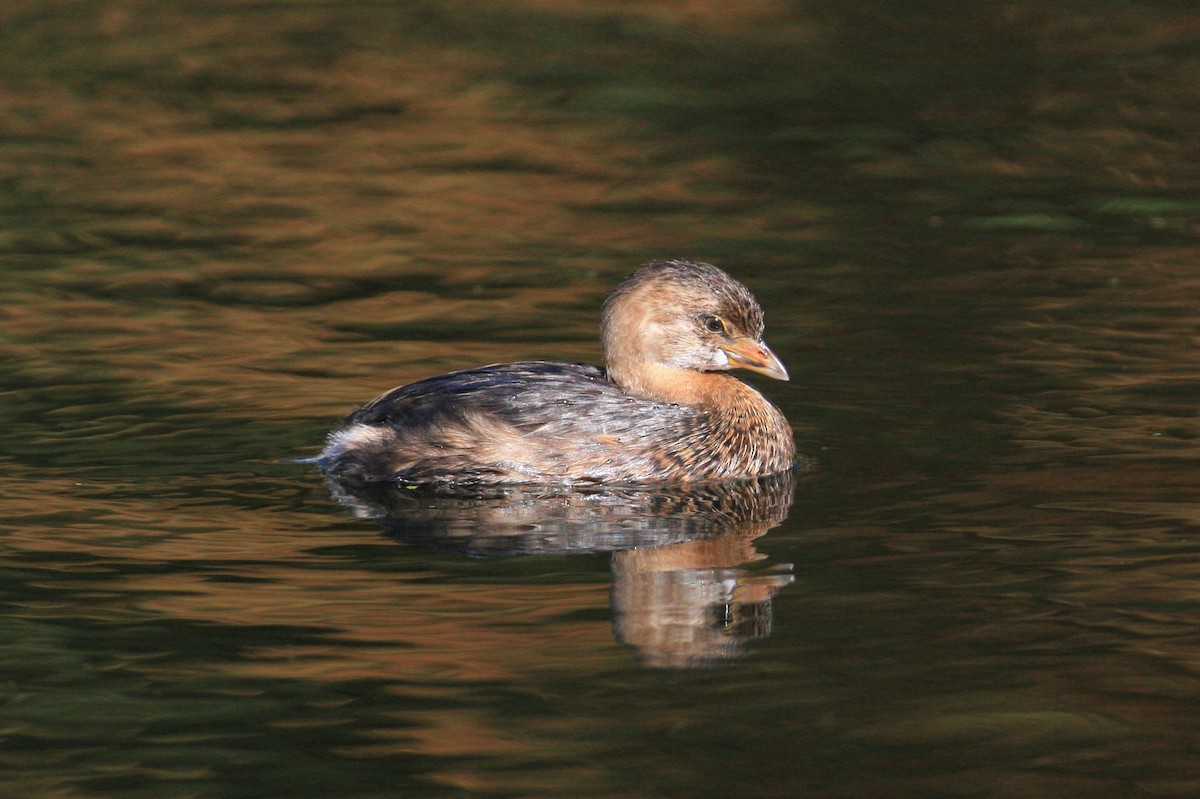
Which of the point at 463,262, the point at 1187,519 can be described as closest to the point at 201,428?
the point at 463,262

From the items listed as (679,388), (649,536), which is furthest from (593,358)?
(649,536)

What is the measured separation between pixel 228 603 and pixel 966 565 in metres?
2.67

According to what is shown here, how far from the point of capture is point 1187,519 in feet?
25.5

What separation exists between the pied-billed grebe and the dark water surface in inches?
10.5

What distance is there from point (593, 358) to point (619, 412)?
168cm

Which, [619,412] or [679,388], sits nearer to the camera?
[619,412]

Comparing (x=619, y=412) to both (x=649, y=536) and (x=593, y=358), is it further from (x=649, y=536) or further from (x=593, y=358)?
(x=593, y=358)

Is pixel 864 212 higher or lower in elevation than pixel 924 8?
lower

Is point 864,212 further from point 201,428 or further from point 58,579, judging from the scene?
point 58,579

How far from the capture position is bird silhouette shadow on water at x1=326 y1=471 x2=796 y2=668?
6715mm

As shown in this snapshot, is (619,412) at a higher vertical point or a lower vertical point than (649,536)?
higher

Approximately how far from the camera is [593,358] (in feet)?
34.4

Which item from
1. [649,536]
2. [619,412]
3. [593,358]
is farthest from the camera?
[593,358]

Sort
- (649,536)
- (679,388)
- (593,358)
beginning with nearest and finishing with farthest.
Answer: (649,536)
(679,388)
(593,358)
